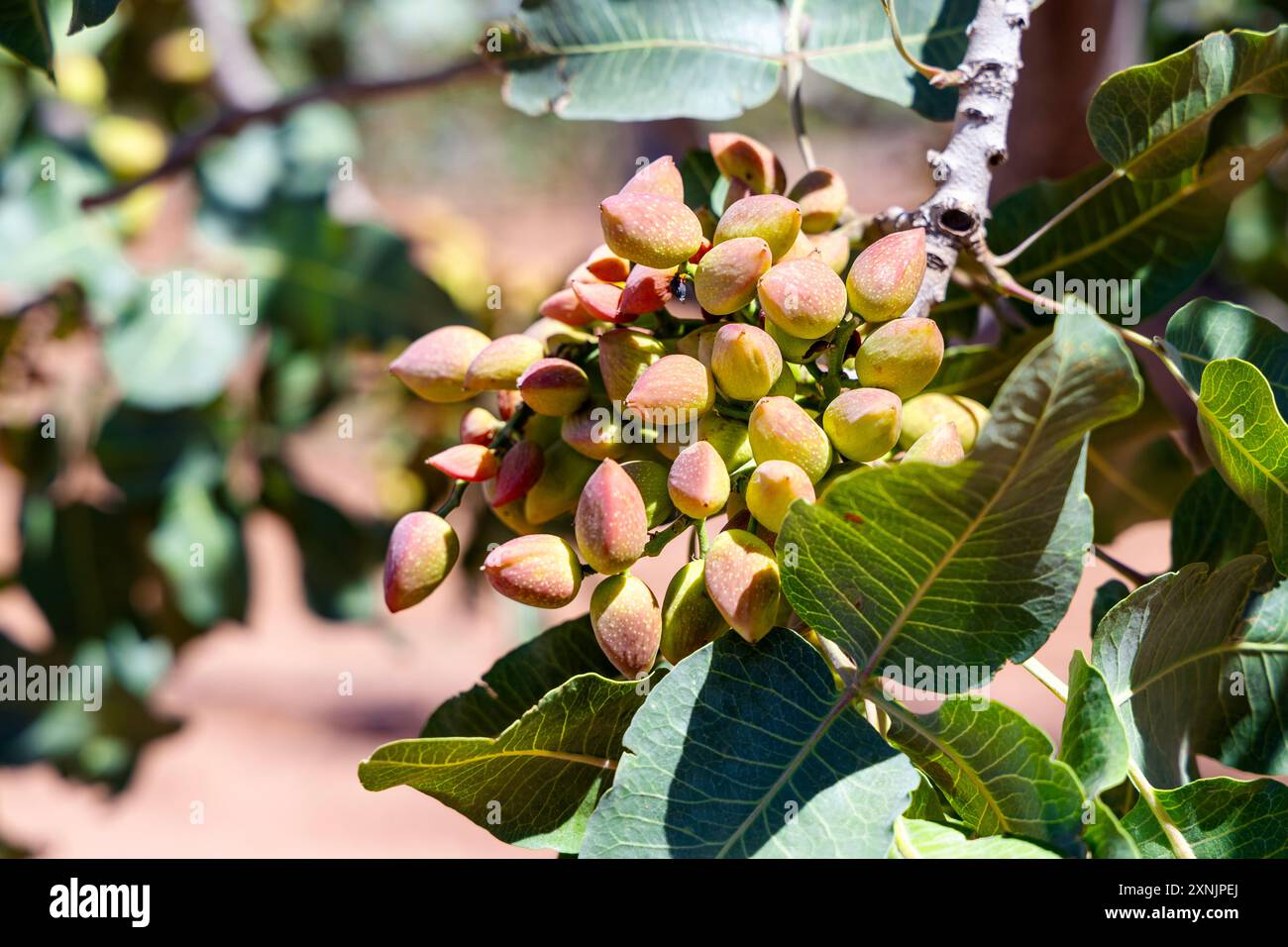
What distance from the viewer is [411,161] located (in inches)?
368

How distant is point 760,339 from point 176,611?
45.2 inches

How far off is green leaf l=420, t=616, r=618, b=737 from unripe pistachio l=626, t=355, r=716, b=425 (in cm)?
18

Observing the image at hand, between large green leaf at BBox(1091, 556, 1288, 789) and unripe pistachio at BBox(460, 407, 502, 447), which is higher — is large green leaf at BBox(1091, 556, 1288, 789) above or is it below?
below

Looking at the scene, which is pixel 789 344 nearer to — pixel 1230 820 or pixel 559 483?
pixel 559 483

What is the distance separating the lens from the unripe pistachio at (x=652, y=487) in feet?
A: 1.74

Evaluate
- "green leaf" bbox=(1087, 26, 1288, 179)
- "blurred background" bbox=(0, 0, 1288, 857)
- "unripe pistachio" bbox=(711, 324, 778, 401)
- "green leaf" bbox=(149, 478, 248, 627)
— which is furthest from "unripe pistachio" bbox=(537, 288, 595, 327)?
"green leaf" bbox=(149, 478, 248, 627)

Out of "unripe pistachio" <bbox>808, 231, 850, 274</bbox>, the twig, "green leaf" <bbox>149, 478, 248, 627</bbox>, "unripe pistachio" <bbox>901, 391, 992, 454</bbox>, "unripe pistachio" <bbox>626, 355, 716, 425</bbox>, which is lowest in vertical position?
"green leaf" <bbox>149, 478, 248, 627</bbox>

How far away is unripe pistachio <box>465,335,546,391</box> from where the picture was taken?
59 cm

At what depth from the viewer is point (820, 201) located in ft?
2.05

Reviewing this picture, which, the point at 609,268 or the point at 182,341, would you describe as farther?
the point at 182,341

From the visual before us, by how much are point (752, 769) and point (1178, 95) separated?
46 centimetres

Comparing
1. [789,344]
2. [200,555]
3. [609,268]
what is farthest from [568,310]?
[200,555]

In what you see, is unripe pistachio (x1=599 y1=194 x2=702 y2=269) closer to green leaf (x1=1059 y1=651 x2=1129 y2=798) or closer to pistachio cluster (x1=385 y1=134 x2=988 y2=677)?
pistachio cluster (x1=385 y1=134 x2=988 y2=677)
